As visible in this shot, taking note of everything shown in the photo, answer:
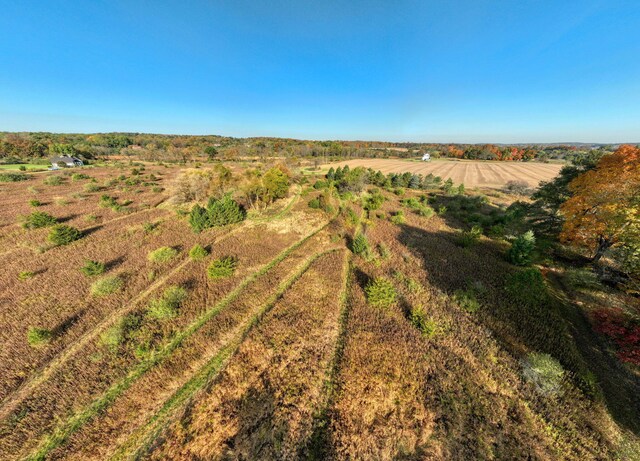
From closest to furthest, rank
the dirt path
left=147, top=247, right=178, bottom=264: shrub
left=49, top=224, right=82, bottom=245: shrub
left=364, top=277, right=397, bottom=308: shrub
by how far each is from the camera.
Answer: the dirt path, left=364, top=277, right=397, bottom=308: shrub, left=147, top=247, right=178, bottom=264: shrub, left=49, top=224, right=82, bottom=245: shrub

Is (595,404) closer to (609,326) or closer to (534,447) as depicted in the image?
(534,447)

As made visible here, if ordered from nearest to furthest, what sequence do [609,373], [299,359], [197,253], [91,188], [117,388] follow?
[117,388], [609,373], [299,359], [197,253], [91,188]

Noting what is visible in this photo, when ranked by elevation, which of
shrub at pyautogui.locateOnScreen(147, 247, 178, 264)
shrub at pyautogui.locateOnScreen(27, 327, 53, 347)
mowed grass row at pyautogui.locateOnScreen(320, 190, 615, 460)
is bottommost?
mowed grass row at pyautogui.locateOnScreen(320, 190, 615, 460)

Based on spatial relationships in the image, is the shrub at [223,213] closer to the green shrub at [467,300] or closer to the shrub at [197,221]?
the shrub at [197,221]

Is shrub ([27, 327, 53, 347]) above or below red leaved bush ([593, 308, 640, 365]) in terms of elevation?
above

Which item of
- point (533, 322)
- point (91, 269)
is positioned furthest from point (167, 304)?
point (533, 322)

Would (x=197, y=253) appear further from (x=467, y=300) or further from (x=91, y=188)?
(x=91, y=188)

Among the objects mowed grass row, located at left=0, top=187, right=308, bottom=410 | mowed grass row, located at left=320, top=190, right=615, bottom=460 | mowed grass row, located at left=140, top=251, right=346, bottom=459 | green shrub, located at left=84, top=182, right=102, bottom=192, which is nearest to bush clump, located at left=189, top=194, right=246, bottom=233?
mowed grass row, located at left=0, top=187, right=308, bottom=410

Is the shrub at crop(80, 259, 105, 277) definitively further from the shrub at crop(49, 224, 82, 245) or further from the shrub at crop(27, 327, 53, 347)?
the shrub at crop(49, 224, 82, 245)
